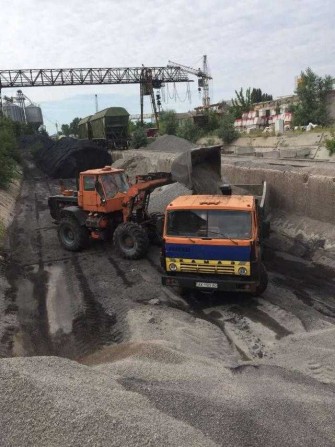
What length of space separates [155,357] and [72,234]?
8050 millimetres

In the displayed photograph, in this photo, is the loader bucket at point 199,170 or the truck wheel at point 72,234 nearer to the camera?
the loader bucket at point 199,170

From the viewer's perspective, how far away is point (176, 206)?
8641mm

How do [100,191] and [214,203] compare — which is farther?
[100,191]

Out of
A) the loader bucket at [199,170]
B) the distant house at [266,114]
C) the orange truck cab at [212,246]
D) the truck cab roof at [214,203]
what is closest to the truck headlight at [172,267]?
the orange truck cab at [212,246]

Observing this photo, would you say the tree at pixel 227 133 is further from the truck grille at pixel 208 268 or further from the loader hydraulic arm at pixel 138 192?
the truck grille at pixel 208 268

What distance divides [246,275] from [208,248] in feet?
2.96

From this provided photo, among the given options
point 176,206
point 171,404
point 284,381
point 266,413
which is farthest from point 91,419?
point 176,206

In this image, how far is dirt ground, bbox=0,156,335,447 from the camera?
165 inches

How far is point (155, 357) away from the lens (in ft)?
19.8

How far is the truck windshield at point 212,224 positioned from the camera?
818 centimetres

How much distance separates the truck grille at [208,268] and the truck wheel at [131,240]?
329cm

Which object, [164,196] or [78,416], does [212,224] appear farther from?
[164,196]

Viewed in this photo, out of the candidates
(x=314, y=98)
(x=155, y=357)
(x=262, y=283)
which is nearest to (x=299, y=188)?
(x=262, y=283)

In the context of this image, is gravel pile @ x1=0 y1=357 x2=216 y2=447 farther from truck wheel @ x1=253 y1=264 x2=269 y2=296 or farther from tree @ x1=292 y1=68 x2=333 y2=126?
tree @ x1=292 y1=68 x2=333 y2=126
